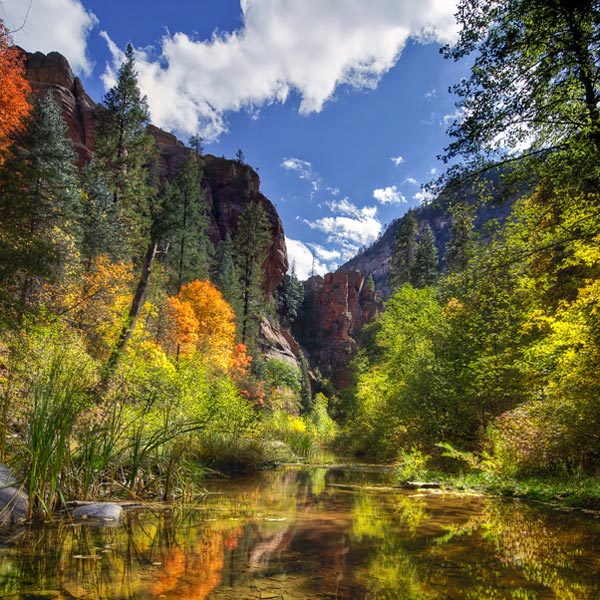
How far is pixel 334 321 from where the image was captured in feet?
299

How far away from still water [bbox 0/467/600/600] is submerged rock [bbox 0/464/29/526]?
0.34 meters

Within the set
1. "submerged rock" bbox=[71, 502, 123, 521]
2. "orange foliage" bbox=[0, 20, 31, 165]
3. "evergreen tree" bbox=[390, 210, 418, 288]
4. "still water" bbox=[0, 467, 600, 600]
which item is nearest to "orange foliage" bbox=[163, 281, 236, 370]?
"orange foliage" bbox=[0, 20, 31, 165]

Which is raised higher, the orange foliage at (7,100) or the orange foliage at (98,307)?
the orange foliage at (7,100)

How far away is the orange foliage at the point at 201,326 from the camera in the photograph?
32.0 meters

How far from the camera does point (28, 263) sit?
11.1 meters

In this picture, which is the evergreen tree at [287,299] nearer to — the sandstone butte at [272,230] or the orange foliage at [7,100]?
the sandstone butte at [272,230]

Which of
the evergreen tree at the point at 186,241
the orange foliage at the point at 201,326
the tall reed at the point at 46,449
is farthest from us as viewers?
the evergreen tree at the point at 186,241

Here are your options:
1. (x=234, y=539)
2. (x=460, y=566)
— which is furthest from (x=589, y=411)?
(x=234, y=539)

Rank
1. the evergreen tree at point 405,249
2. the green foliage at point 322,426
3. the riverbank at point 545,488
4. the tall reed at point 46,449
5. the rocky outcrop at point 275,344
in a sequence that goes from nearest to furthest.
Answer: the tall reed at point 46,449
the riverbank at point 545,488
the green foliage at point 322,426
the rocky outcrop at point 275,344
the evergreen tree at point 405,249

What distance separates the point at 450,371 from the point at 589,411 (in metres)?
7.89

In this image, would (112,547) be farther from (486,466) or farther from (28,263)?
(486,466)

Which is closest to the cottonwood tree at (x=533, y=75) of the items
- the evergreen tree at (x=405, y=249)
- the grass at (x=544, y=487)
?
the grass at (x=544, y=487)

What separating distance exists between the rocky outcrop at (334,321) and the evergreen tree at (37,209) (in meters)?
68.6

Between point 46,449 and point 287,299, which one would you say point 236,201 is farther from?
point 46,449
